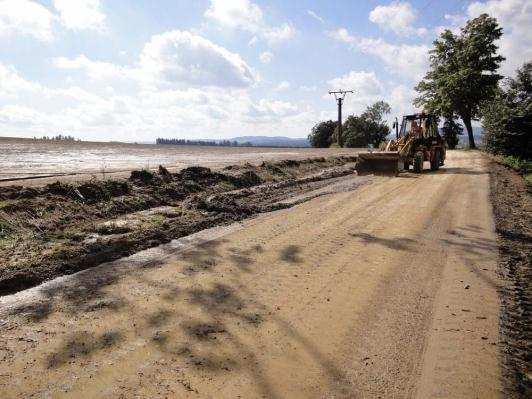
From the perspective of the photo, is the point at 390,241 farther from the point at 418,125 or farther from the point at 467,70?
the point at 467,70

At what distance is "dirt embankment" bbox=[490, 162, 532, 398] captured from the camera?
372cm

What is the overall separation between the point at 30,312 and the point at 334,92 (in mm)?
51678

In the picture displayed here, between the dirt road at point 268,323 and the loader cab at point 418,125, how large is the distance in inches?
519

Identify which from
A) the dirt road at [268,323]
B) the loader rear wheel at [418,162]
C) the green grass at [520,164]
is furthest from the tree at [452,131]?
the dirt road at [268,323]

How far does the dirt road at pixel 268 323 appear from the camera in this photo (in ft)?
11.2

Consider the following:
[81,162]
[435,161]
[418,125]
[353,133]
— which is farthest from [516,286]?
[353,133]

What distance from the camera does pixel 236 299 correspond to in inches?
193

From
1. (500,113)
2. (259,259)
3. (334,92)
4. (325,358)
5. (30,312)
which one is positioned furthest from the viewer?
(334,92)

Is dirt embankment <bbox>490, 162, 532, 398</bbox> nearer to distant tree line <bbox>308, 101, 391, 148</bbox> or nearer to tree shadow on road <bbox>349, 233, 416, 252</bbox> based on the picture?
tree shadow on road <bbox>349, 233, 416, 252</bbox>

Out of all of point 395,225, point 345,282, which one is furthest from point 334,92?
point 345,282

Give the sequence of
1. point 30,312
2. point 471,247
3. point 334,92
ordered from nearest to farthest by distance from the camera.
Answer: point 30,312 < point 471,247 < point 334,92

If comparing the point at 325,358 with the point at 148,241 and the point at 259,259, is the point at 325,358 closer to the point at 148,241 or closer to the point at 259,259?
the point at 259,259

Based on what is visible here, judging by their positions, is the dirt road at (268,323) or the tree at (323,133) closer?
the dirt road at (268,323)

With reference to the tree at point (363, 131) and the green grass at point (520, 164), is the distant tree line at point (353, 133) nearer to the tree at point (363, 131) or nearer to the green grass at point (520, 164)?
the tree at point (363, 131)
